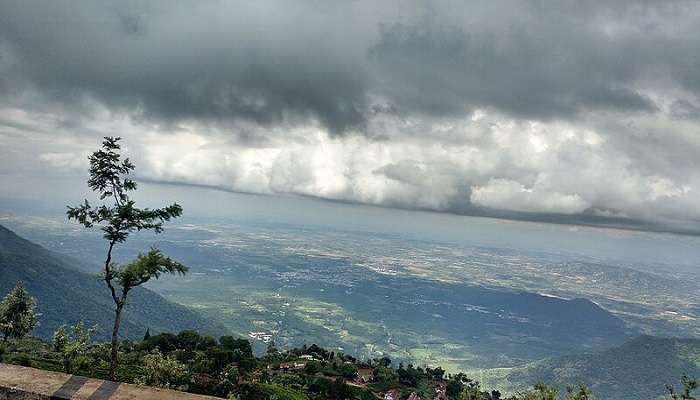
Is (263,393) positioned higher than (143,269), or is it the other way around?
(143,269)

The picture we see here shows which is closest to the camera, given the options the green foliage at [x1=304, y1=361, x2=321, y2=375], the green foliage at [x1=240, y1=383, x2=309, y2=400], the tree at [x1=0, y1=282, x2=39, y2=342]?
the green foliage at [x1=240, y1=383, x2=309, y2=400]

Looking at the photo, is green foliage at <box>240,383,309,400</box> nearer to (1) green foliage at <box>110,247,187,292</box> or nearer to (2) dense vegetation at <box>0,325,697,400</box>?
(2) dense vegetation at <box>0,325,697,400</box>

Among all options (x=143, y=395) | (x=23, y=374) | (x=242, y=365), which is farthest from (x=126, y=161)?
(x=242, y=365)

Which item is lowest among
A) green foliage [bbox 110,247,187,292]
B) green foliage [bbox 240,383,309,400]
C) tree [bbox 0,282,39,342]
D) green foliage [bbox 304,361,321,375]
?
green foliage [bbox 304,361,321,375]

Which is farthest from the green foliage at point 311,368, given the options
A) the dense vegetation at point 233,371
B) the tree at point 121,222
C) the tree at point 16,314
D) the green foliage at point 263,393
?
the tree at point 121,222

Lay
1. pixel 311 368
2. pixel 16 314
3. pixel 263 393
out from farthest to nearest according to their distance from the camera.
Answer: pixel 311 368
pixel 16 314
pixel 263 393

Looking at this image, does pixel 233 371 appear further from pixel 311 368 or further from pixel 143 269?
pixel 143 269

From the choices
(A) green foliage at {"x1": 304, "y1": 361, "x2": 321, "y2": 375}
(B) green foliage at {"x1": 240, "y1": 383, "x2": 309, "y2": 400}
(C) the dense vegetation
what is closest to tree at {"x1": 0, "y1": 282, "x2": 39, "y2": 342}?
(C) the dense vegetation

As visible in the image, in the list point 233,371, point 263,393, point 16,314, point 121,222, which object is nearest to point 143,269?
point 121,222

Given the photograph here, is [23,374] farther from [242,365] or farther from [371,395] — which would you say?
[371,395]

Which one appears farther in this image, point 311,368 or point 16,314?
point 311,368
